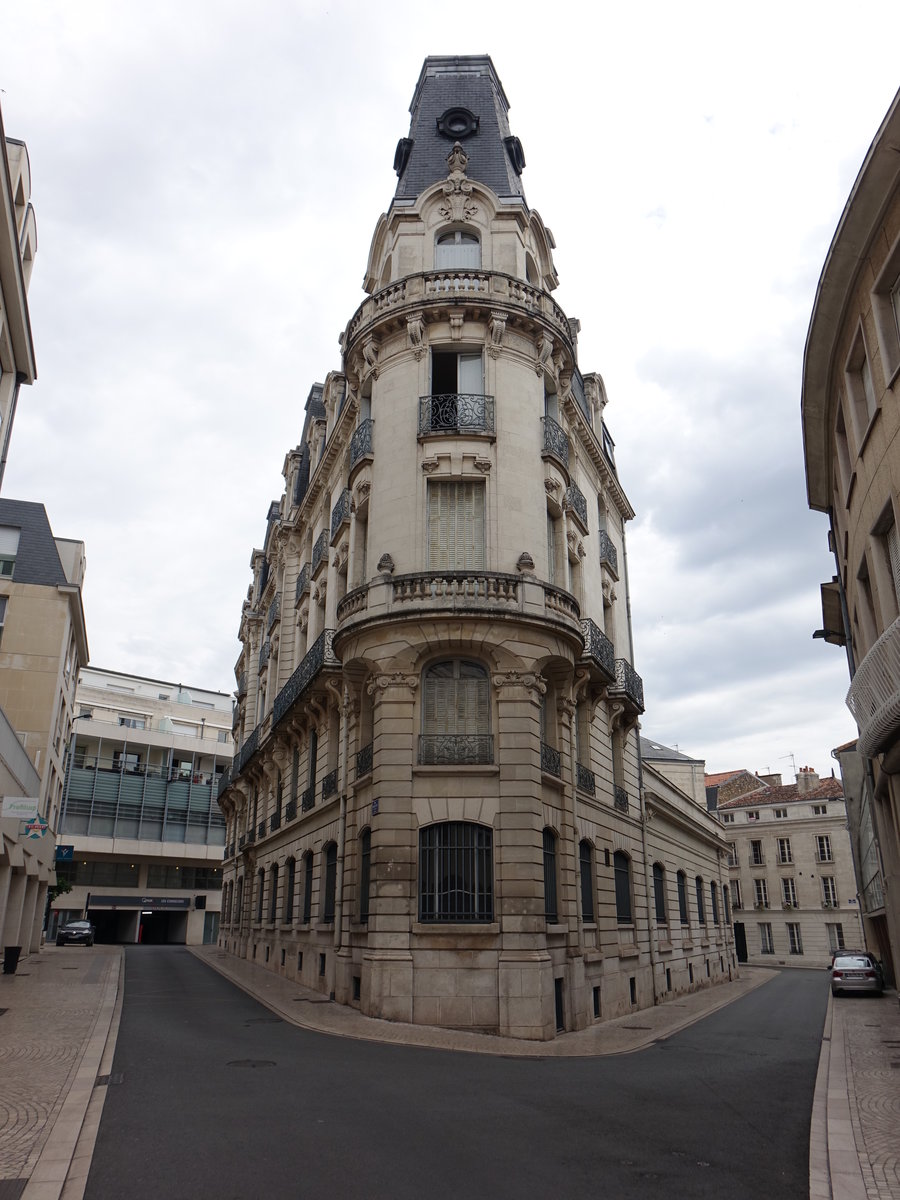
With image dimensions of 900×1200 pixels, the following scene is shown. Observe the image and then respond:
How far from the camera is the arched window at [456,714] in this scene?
18.5m

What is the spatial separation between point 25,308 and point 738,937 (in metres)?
64.9

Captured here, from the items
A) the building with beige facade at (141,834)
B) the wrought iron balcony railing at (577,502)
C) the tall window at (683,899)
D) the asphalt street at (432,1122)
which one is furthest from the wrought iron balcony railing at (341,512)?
the building with beige facade at (141,834)

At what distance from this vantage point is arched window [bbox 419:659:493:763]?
1847cm

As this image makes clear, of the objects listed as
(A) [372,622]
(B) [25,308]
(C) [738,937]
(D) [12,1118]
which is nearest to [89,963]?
(A) [372,622]

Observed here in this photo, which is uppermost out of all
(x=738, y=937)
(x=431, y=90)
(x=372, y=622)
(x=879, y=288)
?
(x=431, y=90)

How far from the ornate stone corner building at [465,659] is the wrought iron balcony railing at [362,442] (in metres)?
0.10

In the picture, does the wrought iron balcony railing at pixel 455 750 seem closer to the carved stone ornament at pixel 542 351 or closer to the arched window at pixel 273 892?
the carved stone ornament at pixel 542 351

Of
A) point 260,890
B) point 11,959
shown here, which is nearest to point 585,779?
point 11,959

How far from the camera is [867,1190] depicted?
263 inches

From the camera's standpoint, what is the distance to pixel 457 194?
79.3 ft

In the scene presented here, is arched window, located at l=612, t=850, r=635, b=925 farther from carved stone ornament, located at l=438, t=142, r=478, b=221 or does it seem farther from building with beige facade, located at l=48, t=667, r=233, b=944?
building with beige facade, located at l=48, t=667, r=233, b=944

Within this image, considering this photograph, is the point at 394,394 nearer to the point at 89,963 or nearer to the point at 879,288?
the point at 879,288

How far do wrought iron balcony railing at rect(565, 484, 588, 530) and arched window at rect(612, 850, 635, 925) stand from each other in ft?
31.5

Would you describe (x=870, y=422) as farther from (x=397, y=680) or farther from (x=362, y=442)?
(x=362, y=442)
